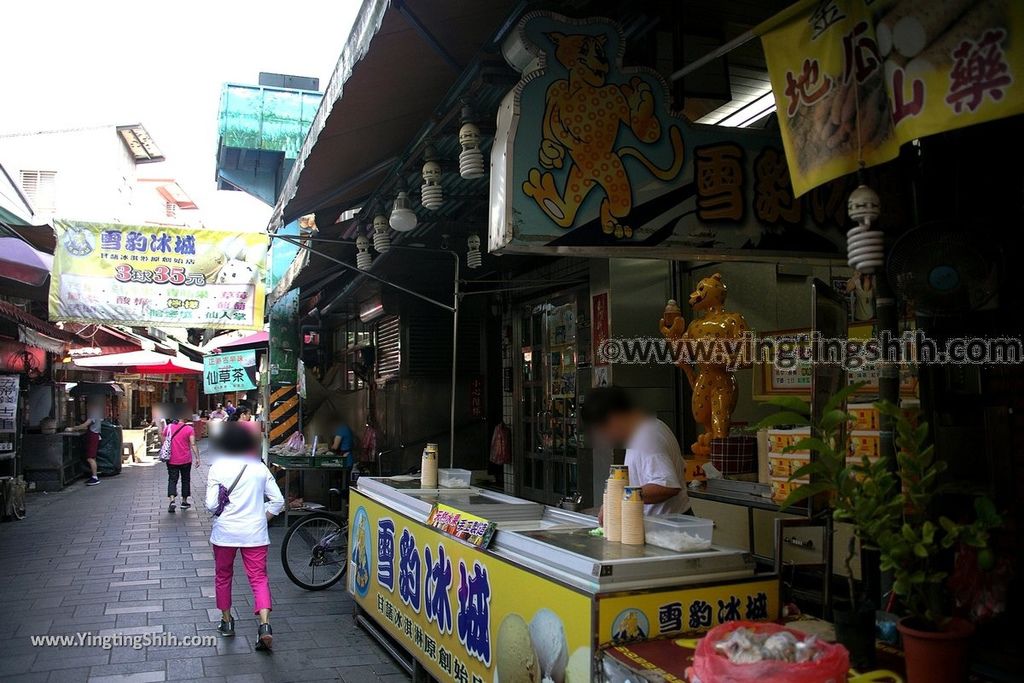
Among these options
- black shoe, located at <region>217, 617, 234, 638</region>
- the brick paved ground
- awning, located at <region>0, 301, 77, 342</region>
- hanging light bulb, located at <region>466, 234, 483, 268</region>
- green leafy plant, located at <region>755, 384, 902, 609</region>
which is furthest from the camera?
awning, located at <region>0, 301, 77, 342</region>

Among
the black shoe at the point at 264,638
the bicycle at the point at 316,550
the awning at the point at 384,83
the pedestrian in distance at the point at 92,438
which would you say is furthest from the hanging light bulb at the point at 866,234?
the pedestrian in distance at the point at 92,438

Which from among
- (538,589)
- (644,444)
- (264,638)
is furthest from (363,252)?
(538,589)

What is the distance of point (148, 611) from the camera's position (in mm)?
6938

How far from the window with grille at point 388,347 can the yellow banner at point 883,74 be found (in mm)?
9309

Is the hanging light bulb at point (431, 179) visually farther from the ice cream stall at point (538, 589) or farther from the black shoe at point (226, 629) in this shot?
the black shoe at point (226, 629)

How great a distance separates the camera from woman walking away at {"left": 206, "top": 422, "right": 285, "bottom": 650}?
5949mm

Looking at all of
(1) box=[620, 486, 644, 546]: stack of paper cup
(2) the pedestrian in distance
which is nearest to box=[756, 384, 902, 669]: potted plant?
(1) box=[620, 486, 644, 546]: stack of paper cup

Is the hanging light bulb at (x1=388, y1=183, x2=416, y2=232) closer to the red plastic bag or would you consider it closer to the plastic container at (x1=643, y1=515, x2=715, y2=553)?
the plastic container at (x1=643, y1=515, x2=715, y2=553)

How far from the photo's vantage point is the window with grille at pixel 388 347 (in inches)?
486

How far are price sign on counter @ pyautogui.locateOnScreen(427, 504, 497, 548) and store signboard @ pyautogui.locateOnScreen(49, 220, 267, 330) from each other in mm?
7125

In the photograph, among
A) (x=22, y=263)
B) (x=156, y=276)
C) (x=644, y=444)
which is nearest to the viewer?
(x=644, y=444)

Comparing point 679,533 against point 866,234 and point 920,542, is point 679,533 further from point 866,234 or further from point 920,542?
point 866,234

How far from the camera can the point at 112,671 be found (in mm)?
5375

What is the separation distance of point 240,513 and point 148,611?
6.13 feet
